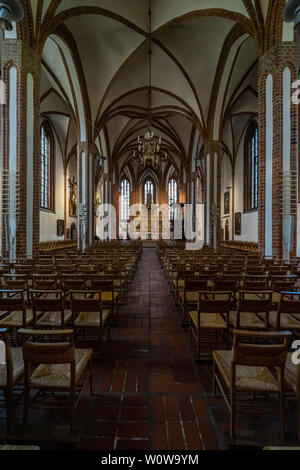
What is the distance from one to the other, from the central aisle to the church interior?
2 cm

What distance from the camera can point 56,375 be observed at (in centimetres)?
236

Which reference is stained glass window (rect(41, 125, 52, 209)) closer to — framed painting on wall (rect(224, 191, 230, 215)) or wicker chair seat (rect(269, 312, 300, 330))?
framed painting on wall (rect(224, 191, 230, 215))

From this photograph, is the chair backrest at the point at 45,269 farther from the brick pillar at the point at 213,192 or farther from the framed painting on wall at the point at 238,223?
the framed painting on wall at the point at 238,223

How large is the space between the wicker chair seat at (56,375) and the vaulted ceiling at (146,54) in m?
10.0

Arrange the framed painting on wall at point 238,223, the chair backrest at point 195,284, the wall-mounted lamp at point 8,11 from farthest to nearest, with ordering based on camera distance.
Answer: the framed painting on wall at point 238,223, the chair backrest at point 195,284, the wall-mounted lamp at point 8,11

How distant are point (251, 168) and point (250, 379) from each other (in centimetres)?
2073

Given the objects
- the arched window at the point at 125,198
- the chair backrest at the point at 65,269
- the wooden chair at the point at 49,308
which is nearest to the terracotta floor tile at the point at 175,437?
the wooden chair at the point at 49,308

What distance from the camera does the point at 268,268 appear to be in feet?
20.6

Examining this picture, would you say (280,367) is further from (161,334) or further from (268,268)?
(268,268)

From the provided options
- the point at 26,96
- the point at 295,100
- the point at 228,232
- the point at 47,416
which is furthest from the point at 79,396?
the point at 228,232

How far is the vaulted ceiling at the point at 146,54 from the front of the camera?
10.0 meters

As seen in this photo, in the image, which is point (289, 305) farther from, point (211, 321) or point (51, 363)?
point (51, 363)

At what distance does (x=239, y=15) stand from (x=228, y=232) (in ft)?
59.3

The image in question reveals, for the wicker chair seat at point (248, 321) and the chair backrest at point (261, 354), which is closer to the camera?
the chair backrest at point (261, 354)
